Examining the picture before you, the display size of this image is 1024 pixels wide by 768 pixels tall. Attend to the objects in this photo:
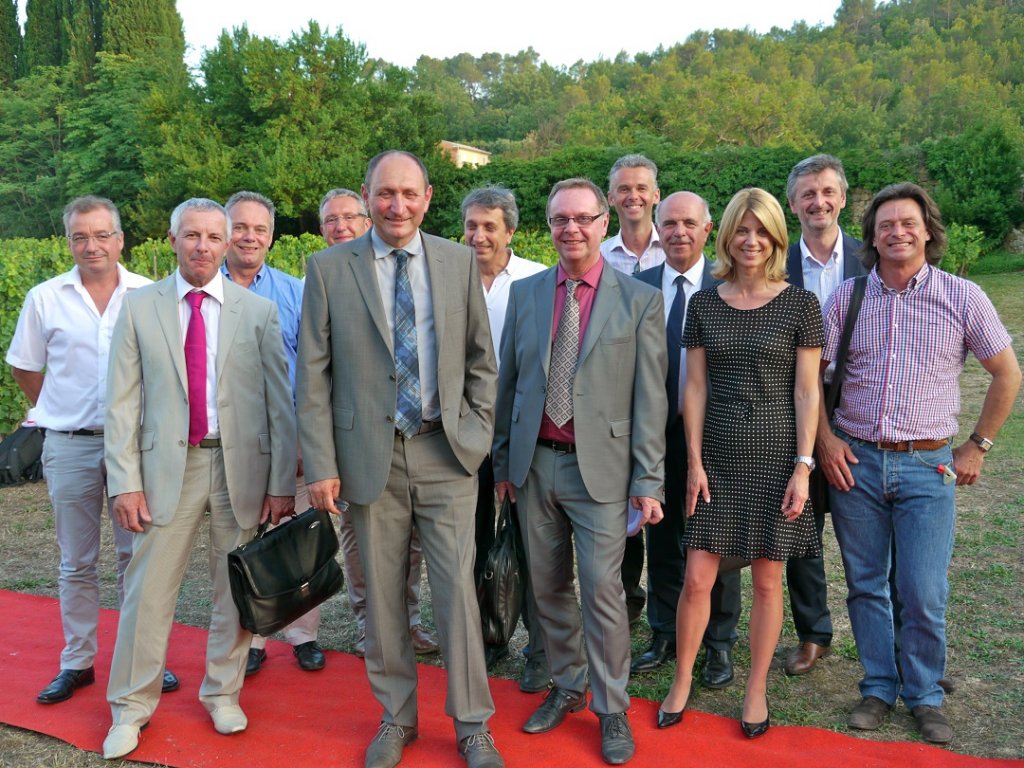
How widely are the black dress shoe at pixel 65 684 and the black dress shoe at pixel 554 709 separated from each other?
6.88 ft

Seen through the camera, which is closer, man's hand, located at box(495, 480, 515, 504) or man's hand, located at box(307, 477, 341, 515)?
man's hand, located at box(307, 477, 341, 515)

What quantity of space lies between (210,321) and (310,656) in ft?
5.90

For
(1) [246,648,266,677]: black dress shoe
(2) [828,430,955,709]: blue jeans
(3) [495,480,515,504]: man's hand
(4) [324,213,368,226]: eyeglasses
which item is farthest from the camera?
(4) [324,213,368,226]: eyeglasses

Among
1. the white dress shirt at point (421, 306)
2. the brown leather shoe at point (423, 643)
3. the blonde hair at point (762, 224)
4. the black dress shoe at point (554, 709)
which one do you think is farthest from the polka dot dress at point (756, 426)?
the brown leather shoe at point (423, 643)

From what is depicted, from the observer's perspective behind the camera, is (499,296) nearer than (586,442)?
No

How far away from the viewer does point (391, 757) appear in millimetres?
3412

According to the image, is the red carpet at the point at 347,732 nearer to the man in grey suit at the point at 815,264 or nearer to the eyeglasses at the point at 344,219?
the man in grey suit at the point at 815,264

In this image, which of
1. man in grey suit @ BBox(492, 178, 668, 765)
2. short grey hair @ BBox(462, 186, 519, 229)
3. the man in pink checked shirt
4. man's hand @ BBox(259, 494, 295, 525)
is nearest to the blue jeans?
the man in pink checked shirt

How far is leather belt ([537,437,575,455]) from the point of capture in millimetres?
3623

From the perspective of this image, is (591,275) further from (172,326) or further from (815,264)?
(172,326)

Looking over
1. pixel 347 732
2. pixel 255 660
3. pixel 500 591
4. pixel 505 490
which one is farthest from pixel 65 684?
pixel 505 490

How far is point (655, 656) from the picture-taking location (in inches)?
169

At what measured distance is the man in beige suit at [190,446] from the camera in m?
3.59

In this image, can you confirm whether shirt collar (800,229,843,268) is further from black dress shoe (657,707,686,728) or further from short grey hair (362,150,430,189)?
black dress shoe (657,707,686,728)
